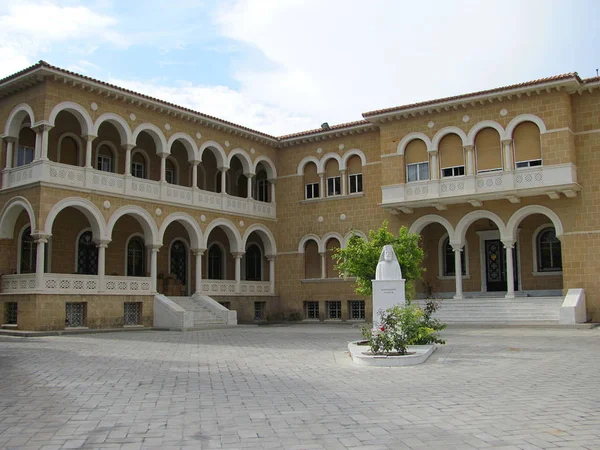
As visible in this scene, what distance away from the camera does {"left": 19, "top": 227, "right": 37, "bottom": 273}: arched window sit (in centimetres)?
2353

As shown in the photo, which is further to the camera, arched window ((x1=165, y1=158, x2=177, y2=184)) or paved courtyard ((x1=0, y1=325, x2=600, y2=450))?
arched window ((x1=165, y1=158, x2=177, y2=184))

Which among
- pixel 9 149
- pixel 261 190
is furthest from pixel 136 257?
pixel 261 190

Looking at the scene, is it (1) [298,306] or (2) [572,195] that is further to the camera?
(1) [298,306]

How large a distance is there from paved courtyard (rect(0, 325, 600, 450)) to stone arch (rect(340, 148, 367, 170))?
1518cm

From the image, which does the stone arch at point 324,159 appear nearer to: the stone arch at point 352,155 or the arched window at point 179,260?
the stone arch at point 352,155

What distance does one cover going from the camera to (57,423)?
6.69 meters

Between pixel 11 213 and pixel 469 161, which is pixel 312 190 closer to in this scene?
pixel 469 161

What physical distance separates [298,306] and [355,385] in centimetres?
2031

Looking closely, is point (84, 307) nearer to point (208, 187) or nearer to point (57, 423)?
point (208, 187)

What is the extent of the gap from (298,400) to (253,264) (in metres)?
23.8

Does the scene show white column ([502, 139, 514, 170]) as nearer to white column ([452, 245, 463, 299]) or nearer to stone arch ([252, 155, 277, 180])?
white column ([452, 245, 463, 299])

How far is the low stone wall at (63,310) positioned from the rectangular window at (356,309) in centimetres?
900

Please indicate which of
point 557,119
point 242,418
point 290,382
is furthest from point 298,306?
point 242,418

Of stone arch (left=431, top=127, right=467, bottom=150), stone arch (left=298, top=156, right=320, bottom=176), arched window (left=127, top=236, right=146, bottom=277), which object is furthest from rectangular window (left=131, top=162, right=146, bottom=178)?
stone arch (left=431, top=127, right=467, bottom=150)
